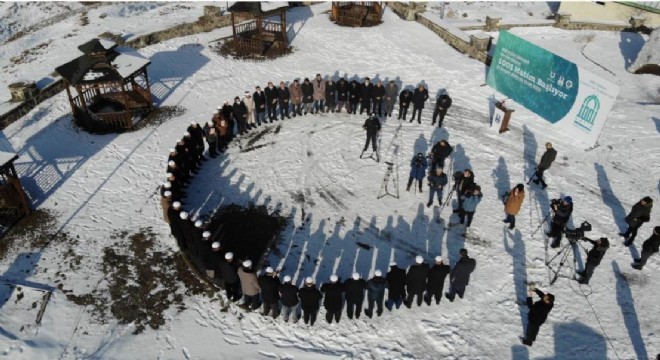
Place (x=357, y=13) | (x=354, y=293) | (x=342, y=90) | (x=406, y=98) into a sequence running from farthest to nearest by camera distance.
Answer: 1. (x=357, y=13)
2. (x=342, y=90)
3. (x=406, y=98)
4. (x=354, y=293)

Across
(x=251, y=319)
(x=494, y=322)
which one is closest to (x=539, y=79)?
(x=494, y=322)

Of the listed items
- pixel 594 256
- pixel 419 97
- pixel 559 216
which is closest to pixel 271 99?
pixel 419 97

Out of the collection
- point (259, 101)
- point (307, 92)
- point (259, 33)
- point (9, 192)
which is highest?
point (259, 33)

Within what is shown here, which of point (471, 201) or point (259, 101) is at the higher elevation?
point (259, 101)

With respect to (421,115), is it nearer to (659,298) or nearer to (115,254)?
(659,298)

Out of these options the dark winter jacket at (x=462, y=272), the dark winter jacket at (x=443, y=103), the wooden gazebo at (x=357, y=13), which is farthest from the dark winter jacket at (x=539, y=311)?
the wooden gazebo at (x=357, y=13)

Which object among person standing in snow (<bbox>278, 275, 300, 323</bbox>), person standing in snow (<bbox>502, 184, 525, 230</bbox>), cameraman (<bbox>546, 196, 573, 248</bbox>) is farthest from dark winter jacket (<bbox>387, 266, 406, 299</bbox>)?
cameraman (<bbox>546, 196, 573, 248</bbox>)

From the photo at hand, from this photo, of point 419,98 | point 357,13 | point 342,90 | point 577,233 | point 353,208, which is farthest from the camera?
point 357,13

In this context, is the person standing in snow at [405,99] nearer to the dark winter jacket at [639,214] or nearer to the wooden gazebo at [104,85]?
the dark winter jacket at [639,214]

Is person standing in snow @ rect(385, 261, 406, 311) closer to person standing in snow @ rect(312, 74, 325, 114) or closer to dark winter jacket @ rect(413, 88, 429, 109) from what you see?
dark winter jacket @ rect(413, 88, 429, 109)

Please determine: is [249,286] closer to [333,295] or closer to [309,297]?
[309,297]
